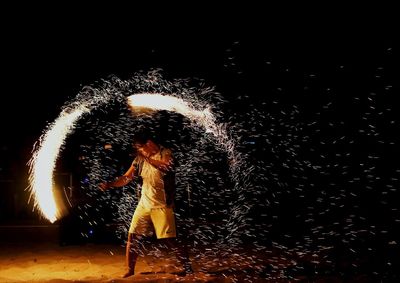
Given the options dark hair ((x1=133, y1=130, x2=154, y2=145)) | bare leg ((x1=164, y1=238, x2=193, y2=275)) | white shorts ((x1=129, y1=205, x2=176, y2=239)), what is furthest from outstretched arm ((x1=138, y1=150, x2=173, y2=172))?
bare leg ((x1=164, y1=238, x2=193, y2=275))

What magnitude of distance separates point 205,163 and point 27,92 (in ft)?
36.5

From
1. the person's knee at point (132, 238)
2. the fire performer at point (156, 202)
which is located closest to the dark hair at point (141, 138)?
the fire performer at point (156, 202)

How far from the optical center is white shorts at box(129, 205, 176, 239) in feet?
19.2

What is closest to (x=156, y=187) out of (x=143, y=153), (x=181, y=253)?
(x=143, y=153)

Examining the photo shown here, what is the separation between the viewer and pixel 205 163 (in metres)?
18.0

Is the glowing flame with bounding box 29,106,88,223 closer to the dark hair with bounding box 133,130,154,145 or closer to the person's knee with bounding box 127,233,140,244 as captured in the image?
the person's knee with bounding box 127,233,140,244

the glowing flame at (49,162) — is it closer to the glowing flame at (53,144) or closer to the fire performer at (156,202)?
the glowing flame at (53,144)

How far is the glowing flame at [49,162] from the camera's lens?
694 centimetres

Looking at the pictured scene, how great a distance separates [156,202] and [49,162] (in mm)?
2158

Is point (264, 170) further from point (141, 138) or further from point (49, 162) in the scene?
point (141, 138)

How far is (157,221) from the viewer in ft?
19.3

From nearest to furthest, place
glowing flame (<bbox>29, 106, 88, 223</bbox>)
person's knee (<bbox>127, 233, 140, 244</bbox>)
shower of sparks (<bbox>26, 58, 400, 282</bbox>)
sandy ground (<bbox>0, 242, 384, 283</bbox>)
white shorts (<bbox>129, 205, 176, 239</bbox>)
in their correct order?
sandy ground (<bbox>0, 242, 384, 283</bbox>), white shorts (<bbox>129, 205, 176, 239</bbox>), person's knee (<bbox>127, 233, 140, 244</bbox>), glowing flame (<bbox>29, 106, 88, 223</bbox>), shower of sparks (<bbox>26, 58, 400, 282</bbox>)

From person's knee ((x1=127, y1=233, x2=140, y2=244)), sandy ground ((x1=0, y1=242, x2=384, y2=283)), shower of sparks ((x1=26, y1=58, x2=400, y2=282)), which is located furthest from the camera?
shower of sparks ((x1=26, y1=58, x2=400, y2=282))

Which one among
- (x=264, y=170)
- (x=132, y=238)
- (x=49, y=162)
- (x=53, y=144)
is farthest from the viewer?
(x=264, y=170)
